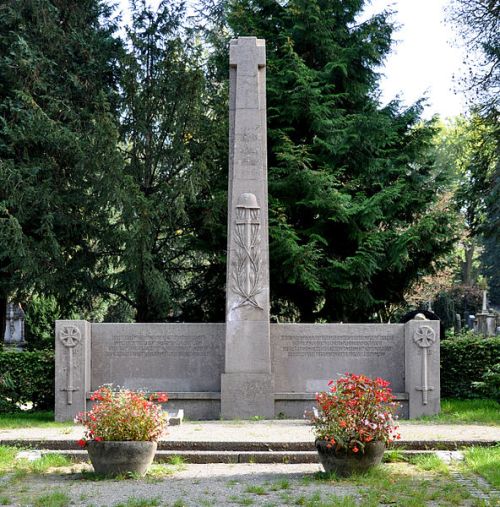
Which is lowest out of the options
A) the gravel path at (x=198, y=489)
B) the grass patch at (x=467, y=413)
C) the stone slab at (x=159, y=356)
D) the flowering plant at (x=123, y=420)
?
the gravel path at (x=198, y=489)

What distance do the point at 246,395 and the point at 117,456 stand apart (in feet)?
19.8

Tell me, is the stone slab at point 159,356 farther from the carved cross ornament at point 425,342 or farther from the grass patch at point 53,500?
the grass patch at point 53,500

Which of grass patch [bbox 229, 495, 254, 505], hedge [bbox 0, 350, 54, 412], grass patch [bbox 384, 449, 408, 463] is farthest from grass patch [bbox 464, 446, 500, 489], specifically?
hedge [bbox 0, 350, 54, 412]

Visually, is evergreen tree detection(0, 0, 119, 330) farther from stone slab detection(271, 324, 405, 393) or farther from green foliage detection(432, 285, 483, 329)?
green foliage detection(432, 285, 483, 329)

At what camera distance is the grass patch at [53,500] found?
7738mm

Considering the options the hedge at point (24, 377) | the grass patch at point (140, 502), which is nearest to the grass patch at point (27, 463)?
the grass patch at point (140, 502)

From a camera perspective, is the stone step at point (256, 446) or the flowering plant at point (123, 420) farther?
the stone step at point (256, 446)

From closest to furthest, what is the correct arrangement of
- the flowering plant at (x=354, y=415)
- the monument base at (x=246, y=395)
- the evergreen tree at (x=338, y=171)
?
the flowering plant at (x=354, y=415), the monument base at (x=246, y=395), the evergreen tree at (x=338, y=171)

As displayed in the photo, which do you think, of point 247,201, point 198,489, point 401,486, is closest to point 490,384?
point 247,201

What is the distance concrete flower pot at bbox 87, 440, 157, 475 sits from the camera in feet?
29.7

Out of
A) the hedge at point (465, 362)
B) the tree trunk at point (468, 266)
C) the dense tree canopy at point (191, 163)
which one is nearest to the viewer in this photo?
the hedge at point (465, 362)

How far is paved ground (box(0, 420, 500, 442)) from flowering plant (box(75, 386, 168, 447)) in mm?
1935

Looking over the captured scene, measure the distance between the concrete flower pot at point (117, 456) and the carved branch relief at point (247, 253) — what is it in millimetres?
6279

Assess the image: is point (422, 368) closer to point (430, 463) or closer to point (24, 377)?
point (430, 463)
